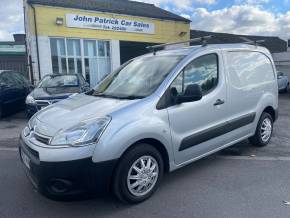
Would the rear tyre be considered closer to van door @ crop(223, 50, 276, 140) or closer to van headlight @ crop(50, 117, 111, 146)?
van door @ crop(223, 50, 276, 140)

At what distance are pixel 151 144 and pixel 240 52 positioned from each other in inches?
95.7

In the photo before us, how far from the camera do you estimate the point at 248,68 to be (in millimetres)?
4855

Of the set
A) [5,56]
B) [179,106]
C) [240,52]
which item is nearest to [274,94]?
[240,52]

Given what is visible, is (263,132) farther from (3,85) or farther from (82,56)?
(82,56)

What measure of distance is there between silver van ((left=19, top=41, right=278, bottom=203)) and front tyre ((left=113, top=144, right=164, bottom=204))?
11 mm

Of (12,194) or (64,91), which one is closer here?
(12,194)

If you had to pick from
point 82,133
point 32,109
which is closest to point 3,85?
point 32,109

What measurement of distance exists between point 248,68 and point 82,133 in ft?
10.4

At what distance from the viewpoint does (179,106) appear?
367 centimetres

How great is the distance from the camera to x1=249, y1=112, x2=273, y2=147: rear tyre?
17.1 ft

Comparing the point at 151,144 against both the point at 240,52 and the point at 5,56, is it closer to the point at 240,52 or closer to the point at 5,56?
the point at 240,52

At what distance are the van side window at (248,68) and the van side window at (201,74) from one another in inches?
14.1

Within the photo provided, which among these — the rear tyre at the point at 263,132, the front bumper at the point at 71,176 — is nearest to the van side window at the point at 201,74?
the front bumper at the point at 71,176

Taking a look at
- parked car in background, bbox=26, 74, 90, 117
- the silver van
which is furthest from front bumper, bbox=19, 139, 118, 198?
parked car in background, bbox=26, 74, 90, 117
